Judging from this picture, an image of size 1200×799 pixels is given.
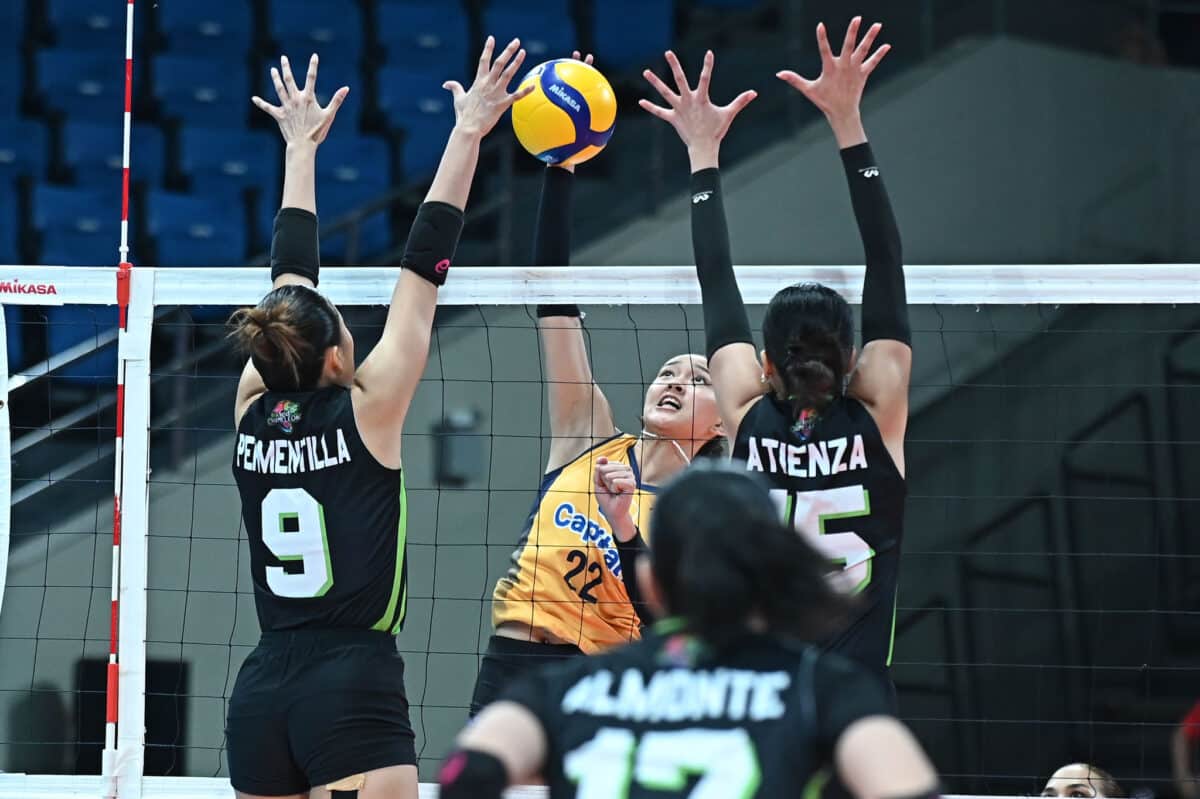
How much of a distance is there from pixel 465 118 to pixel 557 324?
950 mm

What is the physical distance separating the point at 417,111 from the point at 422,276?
24.3ft

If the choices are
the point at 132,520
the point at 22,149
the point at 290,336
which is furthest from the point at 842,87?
the point at 22,149

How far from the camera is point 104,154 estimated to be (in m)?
10.8

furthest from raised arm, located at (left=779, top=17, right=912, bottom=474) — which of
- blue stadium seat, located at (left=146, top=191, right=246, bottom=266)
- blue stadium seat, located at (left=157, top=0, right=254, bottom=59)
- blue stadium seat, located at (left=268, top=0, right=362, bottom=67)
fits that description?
blue stadium seat, located at (left=157, top=0, right=254, bottom=59)

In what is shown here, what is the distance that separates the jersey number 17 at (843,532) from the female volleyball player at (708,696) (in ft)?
4.64

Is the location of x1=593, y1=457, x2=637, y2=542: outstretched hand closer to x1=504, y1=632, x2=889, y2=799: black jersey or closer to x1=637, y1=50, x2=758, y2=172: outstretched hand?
x1=637, y1=50, x2=758, y2=172: outstretched hand

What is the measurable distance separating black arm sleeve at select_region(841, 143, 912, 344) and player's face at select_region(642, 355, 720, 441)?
4.25 ft

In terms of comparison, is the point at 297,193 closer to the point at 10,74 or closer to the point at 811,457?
the point at 811,457

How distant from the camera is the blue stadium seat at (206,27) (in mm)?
11508

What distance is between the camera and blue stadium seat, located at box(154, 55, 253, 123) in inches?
438

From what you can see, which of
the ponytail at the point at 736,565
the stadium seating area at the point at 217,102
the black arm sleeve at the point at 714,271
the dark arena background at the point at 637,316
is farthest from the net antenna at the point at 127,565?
the stadium seating area at the point at 217,102

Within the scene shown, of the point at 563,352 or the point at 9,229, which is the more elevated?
the point at 9,229

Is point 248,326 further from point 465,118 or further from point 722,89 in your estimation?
point 722,89

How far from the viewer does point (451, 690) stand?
354 inches
